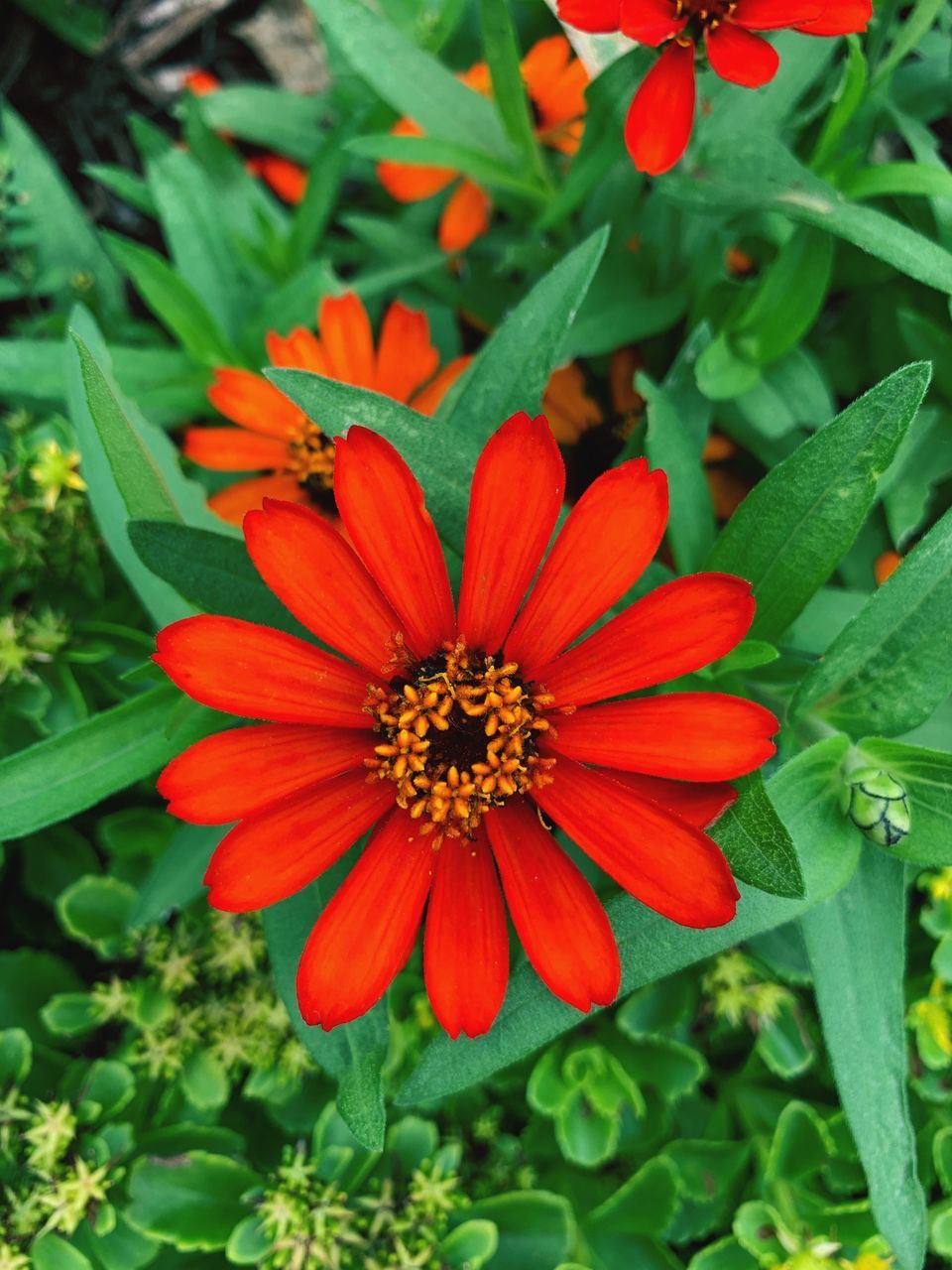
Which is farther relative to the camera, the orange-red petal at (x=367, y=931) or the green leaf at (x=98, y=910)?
the green leaf at (x=98, y=910)

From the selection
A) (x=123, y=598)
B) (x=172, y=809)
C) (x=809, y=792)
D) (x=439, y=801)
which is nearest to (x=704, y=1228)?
(x=809, y=792)

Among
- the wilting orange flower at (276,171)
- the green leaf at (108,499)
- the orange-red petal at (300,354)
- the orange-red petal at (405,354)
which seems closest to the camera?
the green leaf at (108,499)

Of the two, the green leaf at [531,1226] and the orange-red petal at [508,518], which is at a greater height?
the orange-red petal at [508,518]

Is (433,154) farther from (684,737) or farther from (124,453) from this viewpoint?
(684,737)

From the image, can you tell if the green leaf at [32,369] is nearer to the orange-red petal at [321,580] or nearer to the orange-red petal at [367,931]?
the orange-red petal at [321,580]

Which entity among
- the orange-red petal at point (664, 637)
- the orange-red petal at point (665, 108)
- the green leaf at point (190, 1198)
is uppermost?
the orange-red petal at point (665, 108)

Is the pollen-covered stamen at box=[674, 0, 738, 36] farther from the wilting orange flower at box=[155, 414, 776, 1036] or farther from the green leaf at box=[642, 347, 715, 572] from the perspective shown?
the wilting orange flower at box=[155, 414, 776, 1036]

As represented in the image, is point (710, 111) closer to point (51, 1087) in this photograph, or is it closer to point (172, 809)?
point (172, 809)

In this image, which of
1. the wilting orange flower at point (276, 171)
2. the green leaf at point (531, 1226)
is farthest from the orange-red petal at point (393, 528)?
the wilting orange flower at point (276, 171)
